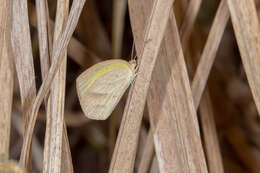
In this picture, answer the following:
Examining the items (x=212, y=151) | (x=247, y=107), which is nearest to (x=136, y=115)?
(x=212, y=151)

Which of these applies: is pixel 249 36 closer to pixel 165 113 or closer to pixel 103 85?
pixel 165 113

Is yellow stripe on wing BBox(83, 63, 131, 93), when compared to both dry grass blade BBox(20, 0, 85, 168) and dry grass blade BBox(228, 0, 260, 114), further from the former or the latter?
dry grass blade BBox(228, 0, 260, 114)

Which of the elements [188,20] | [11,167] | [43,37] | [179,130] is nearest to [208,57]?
[188,20]

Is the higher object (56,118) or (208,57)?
(208,57)

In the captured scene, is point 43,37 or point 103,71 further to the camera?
point 103,71

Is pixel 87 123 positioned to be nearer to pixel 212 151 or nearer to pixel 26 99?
pixel 212 151

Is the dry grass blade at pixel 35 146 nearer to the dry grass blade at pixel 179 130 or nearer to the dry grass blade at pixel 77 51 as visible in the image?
the dry grass blade at pixel 77 51
